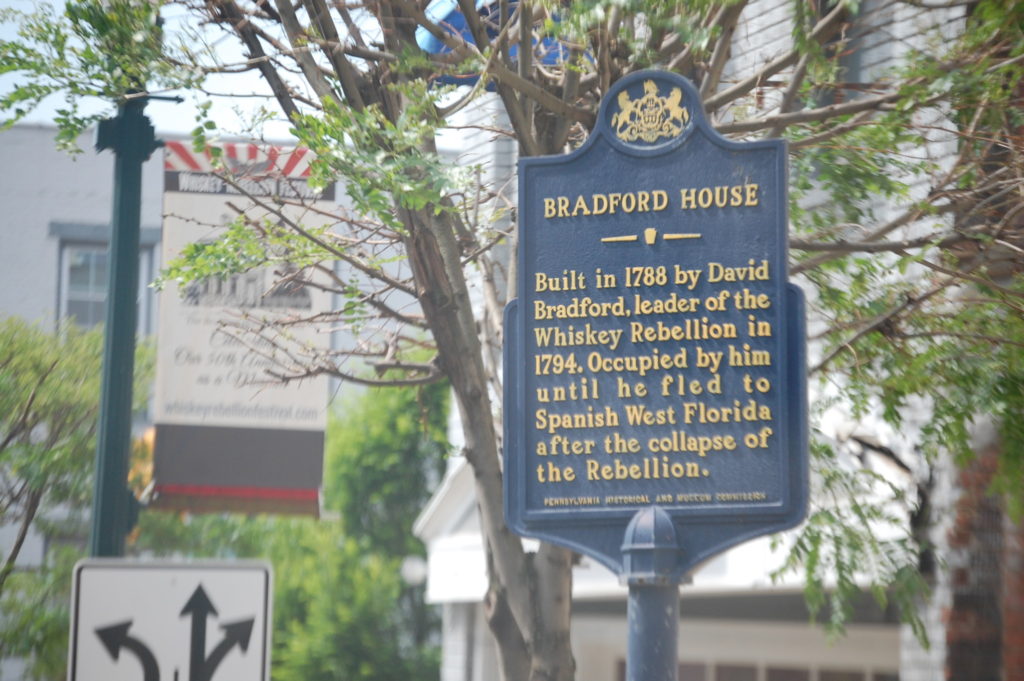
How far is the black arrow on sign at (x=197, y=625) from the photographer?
5.54m

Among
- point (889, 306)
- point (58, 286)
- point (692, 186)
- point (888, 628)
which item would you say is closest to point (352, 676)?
point (58, 286)

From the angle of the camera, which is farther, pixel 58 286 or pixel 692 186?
pixel 58 286

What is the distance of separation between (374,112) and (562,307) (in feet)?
4.63

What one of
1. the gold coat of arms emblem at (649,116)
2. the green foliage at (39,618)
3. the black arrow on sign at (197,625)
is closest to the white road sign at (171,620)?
the black arrow on sign at (197,625)

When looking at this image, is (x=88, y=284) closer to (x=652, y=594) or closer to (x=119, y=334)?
(x=119, y=334)

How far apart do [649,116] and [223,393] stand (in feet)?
16.0

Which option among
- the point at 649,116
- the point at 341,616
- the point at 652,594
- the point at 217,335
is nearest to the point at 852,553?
the point at 652,594

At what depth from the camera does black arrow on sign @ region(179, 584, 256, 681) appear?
554 centimetres

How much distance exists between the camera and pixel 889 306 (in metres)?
7.69

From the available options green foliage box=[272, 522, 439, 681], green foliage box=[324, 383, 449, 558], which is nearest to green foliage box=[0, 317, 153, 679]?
green foliage box=[272, 522, 439, 681]

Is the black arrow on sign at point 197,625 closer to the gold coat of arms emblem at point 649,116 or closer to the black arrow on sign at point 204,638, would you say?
the black arrow on sign at point 204,638

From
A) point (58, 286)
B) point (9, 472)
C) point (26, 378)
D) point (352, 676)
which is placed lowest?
point (352, 676)

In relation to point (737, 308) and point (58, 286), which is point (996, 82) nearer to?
point (737, 308)

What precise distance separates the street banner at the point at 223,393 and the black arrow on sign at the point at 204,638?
4.32 meters
